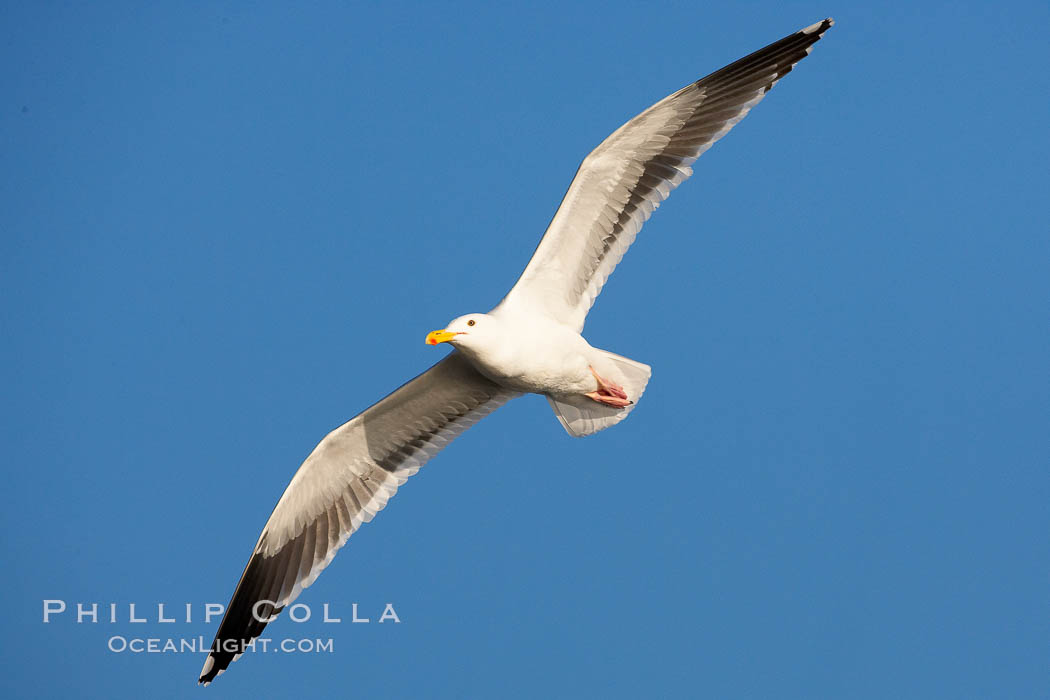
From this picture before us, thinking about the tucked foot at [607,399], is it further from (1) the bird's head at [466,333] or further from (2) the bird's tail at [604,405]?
(1) the bird's head at [466,333]

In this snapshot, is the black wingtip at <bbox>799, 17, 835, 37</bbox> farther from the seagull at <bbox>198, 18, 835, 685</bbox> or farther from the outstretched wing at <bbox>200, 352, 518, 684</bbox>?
the outstretched wing at <bbox>200, 352, 518, 684</bbox>

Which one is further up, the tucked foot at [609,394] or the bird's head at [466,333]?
the bird's head at [466,333]

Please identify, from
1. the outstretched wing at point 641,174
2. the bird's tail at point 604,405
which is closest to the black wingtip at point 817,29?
the outstretched wing at point 641,174

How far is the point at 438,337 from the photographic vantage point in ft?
26.1

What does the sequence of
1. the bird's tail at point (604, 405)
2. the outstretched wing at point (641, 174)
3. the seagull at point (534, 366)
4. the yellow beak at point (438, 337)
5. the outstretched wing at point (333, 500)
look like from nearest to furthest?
the yellow beak at point (438, 337) < the seagull at point (534, 366) < the outstretched wing at point (641, 174) < the bird's tail at point (604, 405) < the outstretched wing at point (333, 500)

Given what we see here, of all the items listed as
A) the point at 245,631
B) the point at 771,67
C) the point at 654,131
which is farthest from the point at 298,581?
the point at 771,67

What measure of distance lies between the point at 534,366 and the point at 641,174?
1.59 m

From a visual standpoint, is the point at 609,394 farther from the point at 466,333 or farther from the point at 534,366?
→ the point at 466,333

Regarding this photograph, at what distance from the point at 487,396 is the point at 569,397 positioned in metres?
0.72

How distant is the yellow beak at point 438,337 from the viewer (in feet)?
26.1

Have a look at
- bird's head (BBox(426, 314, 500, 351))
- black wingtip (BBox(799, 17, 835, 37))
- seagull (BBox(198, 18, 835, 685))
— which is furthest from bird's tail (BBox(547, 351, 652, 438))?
black wingtip (BBox(799, 17, 835, 37))

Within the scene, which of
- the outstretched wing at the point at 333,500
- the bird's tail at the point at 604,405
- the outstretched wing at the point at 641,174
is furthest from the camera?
the outstretched wing at the point at 333,500

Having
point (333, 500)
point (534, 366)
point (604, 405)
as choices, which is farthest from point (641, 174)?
point (333, 500)

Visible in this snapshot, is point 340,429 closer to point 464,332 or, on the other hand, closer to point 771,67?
point 464,332
